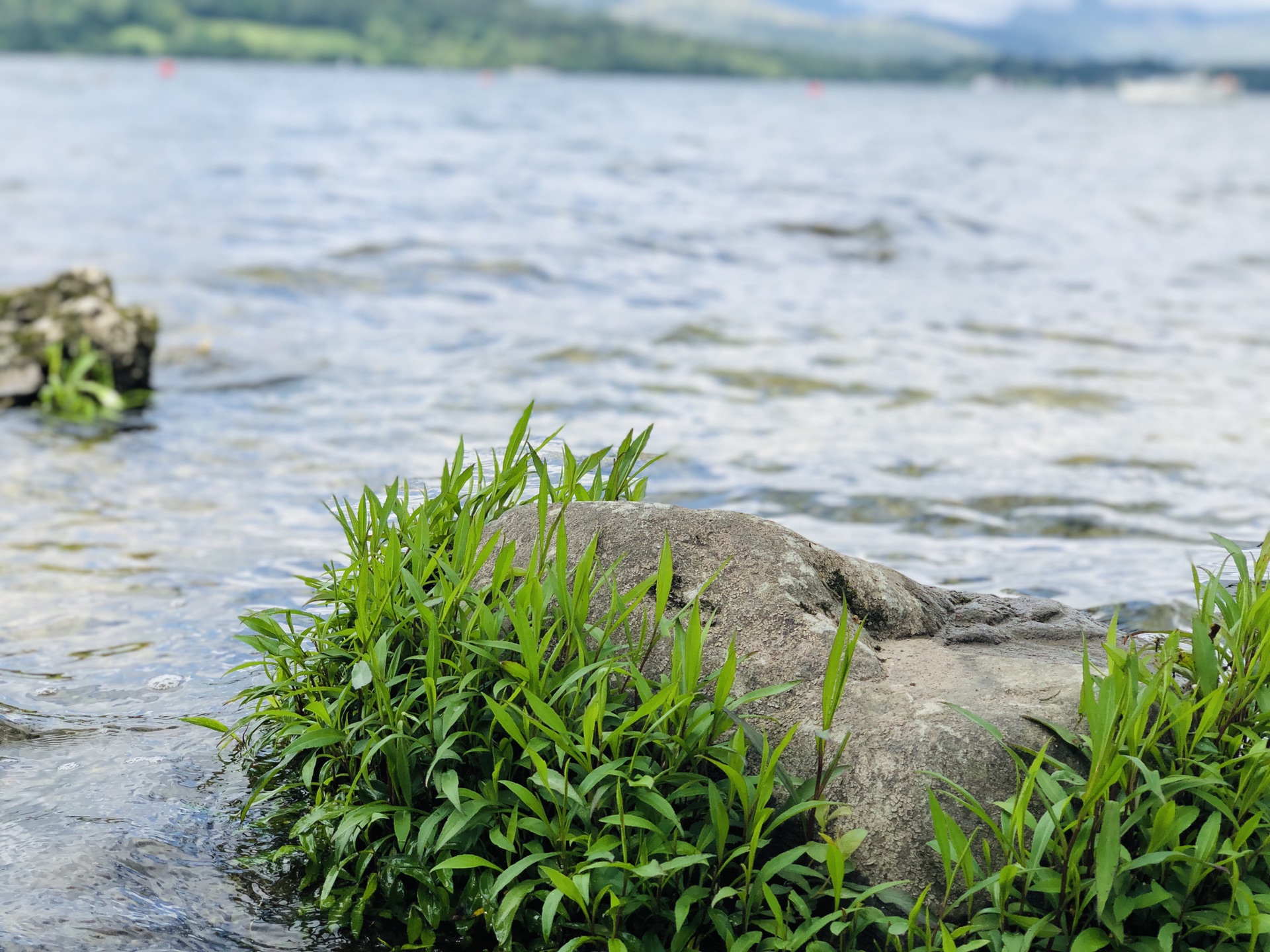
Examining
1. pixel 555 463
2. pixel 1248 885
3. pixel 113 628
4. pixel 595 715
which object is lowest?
pixel 113 628

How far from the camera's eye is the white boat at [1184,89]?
176 meters

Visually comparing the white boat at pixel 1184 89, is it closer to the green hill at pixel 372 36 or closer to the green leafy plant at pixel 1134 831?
the green hill at pixel 372 36

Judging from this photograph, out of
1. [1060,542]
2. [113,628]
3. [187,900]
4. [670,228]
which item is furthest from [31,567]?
[670,228]

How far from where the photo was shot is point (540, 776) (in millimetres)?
3012

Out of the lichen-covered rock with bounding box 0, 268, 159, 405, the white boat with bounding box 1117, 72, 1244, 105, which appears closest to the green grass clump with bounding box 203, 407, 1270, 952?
the lichen-covered rock with bounding box 0, 268, 159, 405

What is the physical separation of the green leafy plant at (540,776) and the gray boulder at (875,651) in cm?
12

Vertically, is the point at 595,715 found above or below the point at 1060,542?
above

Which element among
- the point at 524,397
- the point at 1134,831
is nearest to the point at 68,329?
the point at 524,397

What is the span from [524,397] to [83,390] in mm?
3868

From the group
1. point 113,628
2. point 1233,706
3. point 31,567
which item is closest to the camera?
point 1233,706

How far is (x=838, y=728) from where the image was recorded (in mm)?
3307

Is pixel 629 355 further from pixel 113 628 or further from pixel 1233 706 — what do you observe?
pixel 1233 706

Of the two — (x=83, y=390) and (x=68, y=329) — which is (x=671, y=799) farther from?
(x=68, y=329)

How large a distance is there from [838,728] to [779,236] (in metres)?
20.6
